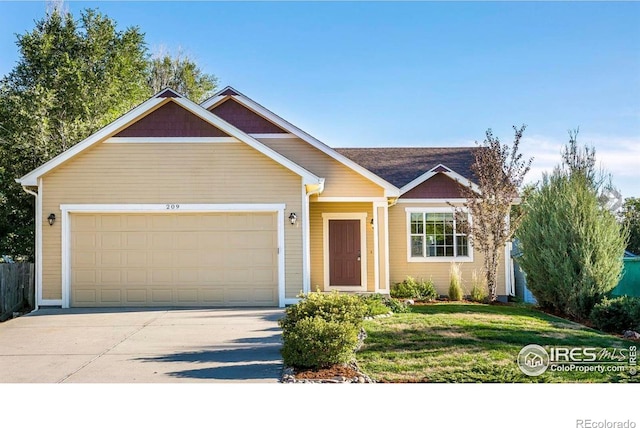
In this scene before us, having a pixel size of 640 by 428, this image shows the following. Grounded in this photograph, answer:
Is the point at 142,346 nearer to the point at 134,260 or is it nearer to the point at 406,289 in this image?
the point at 134,260

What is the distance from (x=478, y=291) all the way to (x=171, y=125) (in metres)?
9.32

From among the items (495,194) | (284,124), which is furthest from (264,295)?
(495,194)

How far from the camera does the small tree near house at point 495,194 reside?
16.2 m

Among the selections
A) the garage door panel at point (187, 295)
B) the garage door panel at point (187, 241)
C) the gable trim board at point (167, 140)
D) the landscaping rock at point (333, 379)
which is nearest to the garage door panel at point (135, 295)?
the garage door panel at point (187, 295)

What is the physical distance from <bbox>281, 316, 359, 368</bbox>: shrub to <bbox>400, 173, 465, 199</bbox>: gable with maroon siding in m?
11.1

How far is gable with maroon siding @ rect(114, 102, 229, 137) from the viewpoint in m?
14.4

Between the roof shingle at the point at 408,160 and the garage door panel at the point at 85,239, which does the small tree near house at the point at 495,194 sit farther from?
the garage door panel at the point at 85,239

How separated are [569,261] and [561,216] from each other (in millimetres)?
1021

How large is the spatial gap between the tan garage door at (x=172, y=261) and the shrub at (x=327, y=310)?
5.40 meters

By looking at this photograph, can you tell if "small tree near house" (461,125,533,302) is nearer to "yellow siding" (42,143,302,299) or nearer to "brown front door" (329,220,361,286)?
"brown front door" (329,220,361,286)

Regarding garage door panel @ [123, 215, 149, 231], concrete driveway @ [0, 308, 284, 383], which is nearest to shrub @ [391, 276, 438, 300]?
concrete driveway @ [0, 308, 284, 383]

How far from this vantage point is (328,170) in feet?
57.2

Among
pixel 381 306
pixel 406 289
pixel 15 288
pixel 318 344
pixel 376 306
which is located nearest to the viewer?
pixel 318 344

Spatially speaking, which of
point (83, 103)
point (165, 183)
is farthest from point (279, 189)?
point (83, 103)
